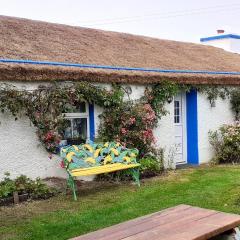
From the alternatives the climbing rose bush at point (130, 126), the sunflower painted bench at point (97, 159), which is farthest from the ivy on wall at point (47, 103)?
the climbing rose bush at point (130, 126)

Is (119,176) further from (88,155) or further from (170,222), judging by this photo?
(170,222)

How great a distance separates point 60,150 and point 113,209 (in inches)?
89.4

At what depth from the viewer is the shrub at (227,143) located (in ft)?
40.9

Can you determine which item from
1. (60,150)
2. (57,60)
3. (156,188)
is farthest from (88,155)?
(57,60)

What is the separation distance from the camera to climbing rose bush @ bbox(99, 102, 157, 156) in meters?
10.3

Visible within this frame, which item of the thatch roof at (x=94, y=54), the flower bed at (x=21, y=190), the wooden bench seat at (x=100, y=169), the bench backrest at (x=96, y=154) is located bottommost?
the flower bed at (x=21, y=190)

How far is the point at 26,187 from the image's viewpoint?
27.6 ft

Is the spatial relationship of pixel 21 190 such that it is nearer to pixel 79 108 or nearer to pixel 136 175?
pixel 136 175

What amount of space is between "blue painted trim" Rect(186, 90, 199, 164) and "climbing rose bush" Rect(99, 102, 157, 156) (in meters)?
2.21

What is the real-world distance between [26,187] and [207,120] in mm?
6512

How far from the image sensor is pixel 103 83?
34.0ft

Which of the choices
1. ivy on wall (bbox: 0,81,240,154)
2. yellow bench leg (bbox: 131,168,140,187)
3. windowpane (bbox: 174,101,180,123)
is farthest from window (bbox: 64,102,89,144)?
windowpane (bbox: 174,101,180,123)

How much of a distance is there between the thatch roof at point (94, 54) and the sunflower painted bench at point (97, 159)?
1.55m

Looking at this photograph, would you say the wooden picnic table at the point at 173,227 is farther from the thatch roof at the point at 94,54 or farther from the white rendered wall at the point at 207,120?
the white rendered wall at the point at 207,120
